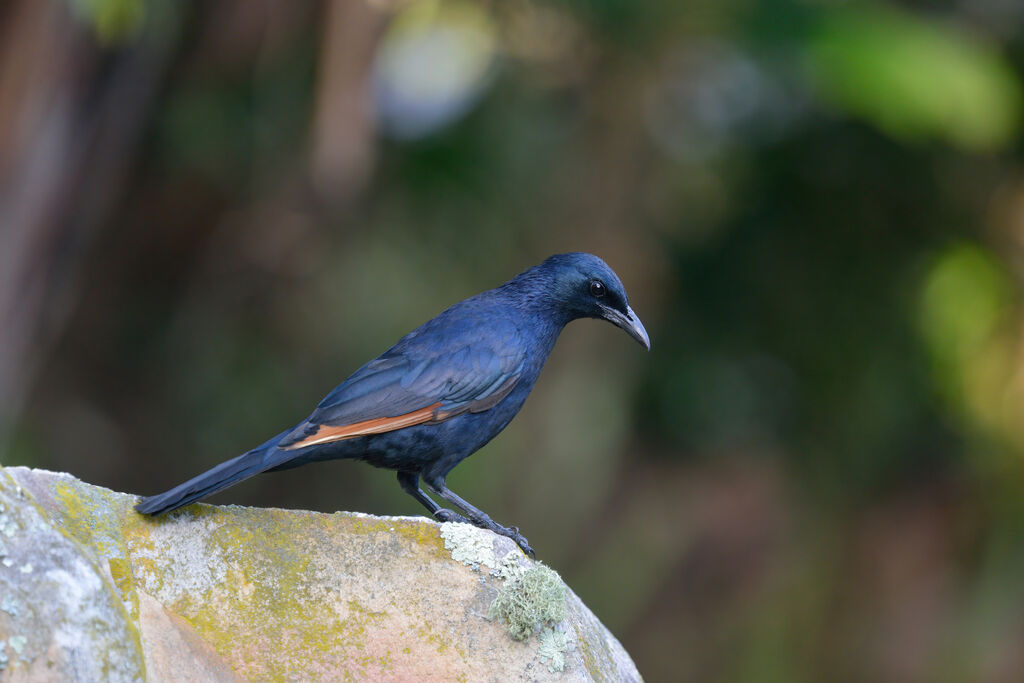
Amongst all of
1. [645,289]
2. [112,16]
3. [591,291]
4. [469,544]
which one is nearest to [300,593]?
[469,544]

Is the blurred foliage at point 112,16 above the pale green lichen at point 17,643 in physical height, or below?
above

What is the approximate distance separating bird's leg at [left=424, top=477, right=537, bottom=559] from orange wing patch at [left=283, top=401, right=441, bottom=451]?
0.93ft

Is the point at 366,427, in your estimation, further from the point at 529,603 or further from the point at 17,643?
the point at 17,643

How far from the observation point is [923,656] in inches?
316

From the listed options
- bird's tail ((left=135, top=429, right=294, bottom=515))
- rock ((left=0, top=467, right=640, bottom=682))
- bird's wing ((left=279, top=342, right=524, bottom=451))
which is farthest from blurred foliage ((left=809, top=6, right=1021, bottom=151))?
bird's tail ((left=135, top=429, right=294, bottom=515))

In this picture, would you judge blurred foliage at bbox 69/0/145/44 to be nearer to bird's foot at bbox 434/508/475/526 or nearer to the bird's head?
the bird's head

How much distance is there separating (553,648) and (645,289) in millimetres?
5355

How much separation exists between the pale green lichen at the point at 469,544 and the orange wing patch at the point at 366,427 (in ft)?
1.41

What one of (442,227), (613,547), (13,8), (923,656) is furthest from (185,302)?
(923,656)

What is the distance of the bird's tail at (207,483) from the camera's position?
324 centimetres

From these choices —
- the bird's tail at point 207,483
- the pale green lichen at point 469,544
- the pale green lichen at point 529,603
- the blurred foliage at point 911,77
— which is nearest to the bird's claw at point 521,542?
the pale green lichen at point 469,544

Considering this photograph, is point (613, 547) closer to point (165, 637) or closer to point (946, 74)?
point (946, 74)

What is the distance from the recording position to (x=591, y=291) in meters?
4.43

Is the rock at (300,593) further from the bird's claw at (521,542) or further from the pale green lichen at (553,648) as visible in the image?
the bird's claw at (521,542)
